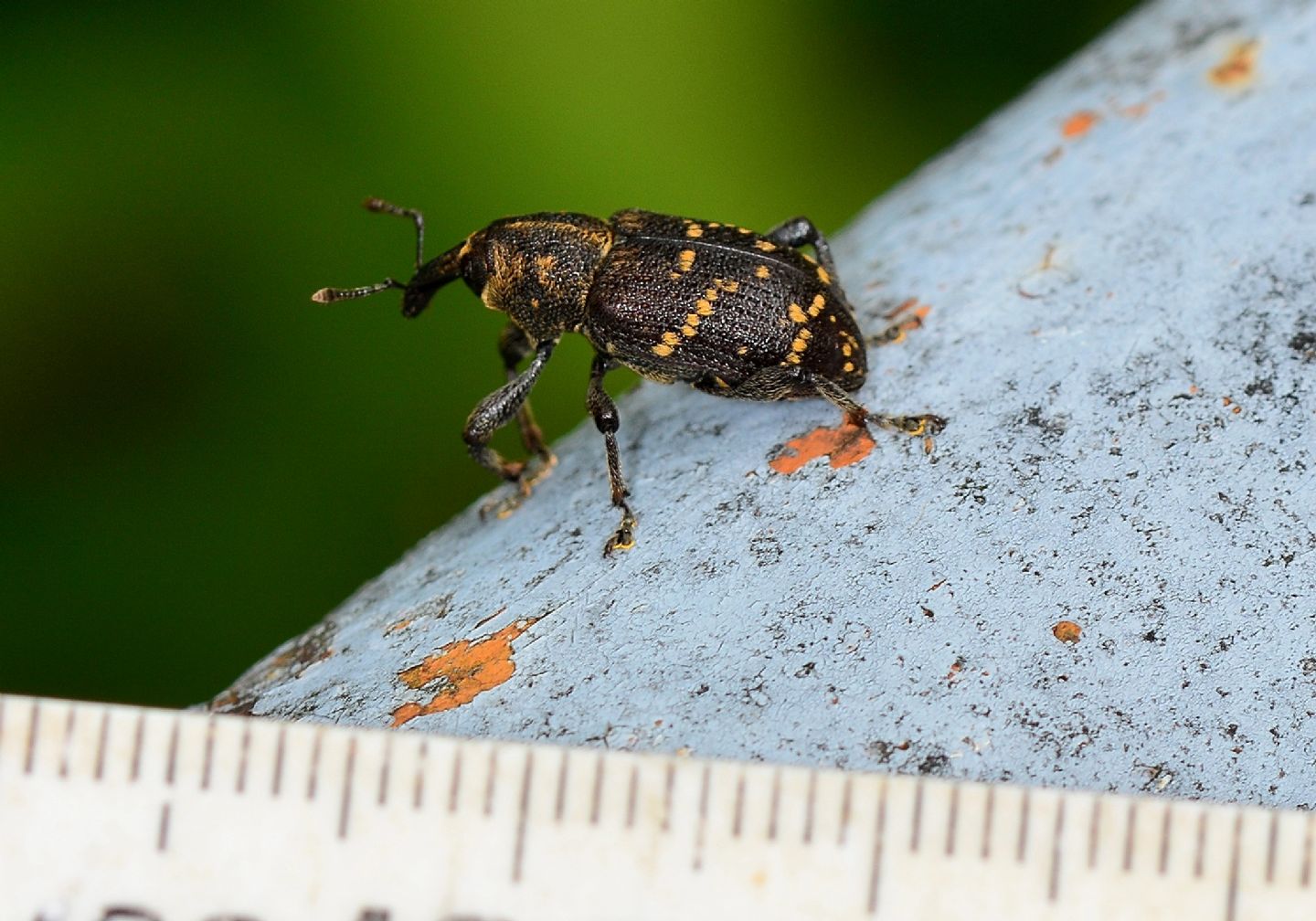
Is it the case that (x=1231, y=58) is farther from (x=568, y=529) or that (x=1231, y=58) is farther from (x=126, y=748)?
(x=126, y=748)

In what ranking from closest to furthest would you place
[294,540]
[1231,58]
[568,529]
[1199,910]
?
1. [1199,910]
2. [568,529]
3. [1231,58]
4. [294,540]

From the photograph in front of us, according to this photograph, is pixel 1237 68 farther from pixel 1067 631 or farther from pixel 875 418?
pixel 1067 631

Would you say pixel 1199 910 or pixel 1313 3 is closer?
pixel 1199 910

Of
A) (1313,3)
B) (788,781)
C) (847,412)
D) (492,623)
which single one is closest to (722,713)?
(788,781)

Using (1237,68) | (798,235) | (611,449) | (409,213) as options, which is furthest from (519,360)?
(1237,68)

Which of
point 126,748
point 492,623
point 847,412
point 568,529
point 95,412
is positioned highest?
point 95,412

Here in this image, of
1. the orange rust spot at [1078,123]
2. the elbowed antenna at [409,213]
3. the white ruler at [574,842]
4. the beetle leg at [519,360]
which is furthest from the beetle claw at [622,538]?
the elbowed antenna at [409,213]

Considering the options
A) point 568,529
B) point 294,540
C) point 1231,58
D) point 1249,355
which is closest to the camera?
point 1249,355

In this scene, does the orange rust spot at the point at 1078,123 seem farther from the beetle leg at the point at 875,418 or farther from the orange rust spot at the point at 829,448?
the orange rust spot at the point at 829,448
